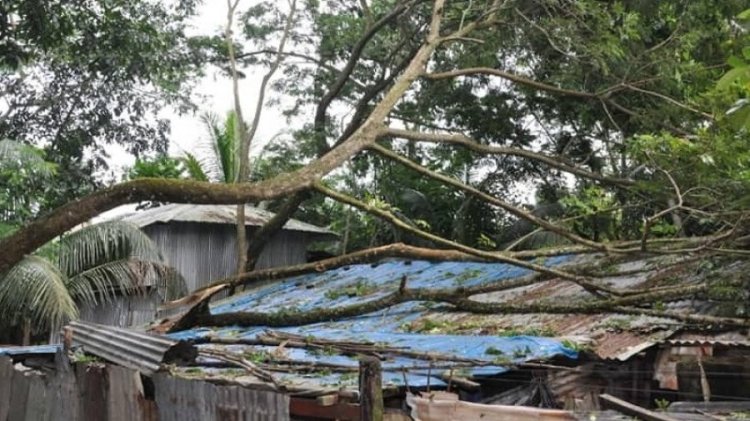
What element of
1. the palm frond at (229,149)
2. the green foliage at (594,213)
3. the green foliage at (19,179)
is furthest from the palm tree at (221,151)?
the green foliage at (594,213)

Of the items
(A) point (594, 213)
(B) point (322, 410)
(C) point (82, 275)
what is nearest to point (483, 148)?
(A) point (594, 213)

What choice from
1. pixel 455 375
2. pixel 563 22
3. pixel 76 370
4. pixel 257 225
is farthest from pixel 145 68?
pixel 257 225

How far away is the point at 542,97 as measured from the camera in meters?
14.5

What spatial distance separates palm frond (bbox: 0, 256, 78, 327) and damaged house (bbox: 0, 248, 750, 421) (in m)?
2.53

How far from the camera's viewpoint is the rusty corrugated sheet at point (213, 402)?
5262mm

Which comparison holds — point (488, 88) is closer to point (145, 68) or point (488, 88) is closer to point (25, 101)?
point (145, 68)

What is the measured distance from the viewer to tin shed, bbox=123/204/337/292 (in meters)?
16.2

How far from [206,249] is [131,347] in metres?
10.2

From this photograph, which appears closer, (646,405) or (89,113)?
(646,405)

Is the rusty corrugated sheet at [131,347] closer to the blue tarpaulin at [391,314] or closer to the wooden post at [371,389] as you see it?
the blue tarpaulin at [391,314]

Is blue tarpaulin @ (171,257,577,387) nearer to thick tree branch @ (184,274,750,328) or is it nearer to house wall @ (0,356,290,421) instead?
thick tree branch @ (184,274,750,328)

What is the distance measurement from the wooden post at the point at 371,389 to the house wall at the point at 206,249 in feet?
39.7

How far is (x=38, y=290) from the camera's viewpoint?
11195mm

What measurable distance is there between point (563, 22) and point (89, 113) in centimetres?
960
